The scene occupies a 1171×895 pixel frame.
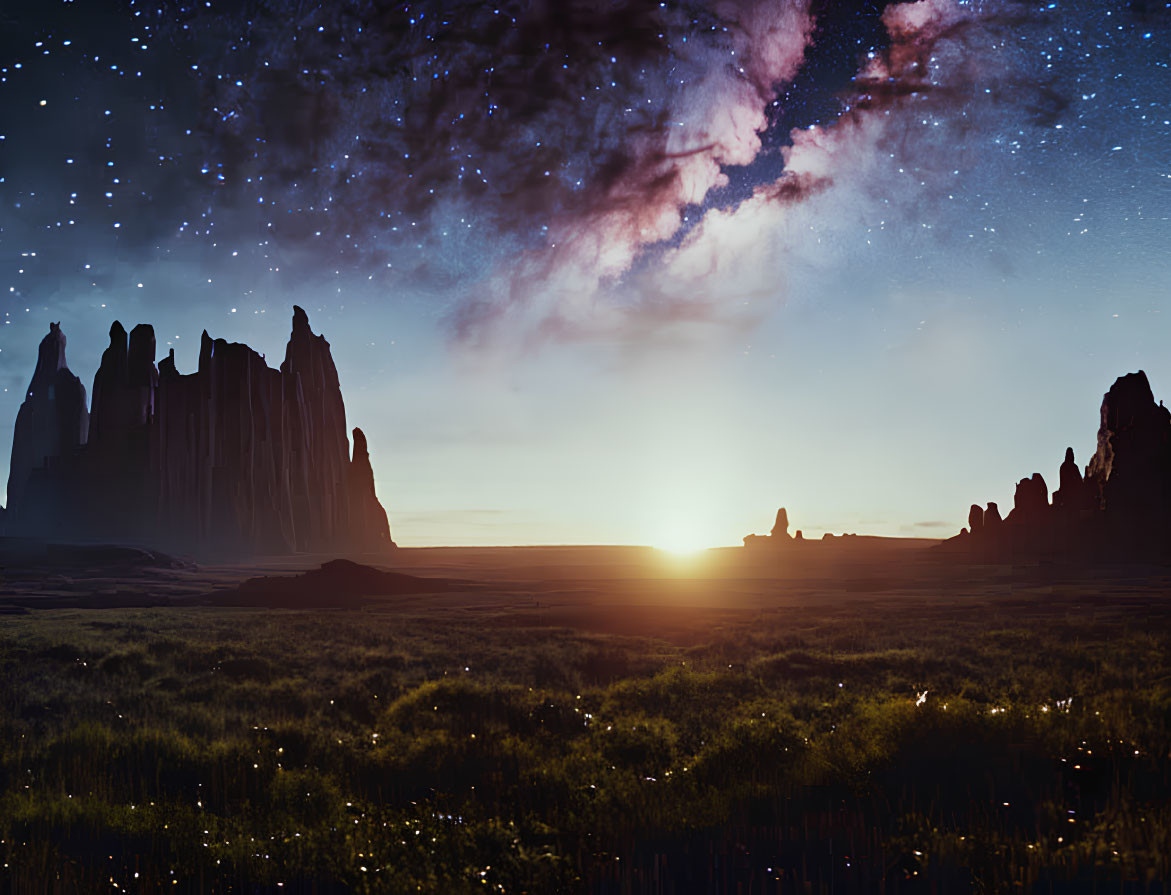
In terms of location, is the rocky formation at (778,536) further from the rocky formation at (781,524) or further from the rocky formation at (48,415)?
the rocky formation at (48,415)

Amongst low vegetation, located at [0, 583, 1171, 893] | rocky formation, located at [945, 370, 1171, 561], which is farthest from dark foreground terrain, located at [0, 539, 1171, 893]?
rocky formation, located at [945, 370, 1171, 561]

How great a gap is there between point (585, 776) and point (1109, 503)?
12767cm

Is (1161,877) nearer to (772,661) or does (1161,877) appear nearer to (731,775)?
(731,775)

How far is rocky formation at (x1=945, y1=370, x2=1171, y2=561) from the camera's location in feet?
342

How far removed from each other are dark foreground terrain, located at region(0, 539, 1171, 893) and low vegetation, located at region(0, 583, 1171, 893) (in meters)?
0.05

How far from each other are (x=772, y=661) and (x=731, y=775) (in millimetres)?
12321

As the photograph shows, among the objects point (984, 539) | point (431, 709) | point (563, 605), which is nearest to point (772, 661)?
point (431, 709)

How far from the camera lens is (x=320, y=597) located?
54.4 metres

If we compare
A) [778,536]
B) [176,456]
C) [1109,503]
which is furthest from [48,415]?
[1109,503]

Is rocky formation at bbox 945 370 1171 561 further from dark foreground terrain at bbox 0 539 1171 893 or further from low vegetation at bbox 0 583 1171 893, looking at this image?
low vegetation at bbox 0 583 1171 893

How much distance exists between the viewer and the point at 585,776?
10.2 meters

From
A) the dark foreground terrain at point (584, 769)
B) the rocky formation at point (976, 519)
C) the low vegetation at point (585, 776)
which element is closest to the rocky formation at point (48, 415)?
the dark foreground terrain at point (584, 769)

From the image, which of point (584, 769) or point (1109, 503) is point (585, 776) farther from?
point (1109, 503)

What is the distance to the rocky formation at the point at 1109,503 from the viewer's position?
104188 mm
